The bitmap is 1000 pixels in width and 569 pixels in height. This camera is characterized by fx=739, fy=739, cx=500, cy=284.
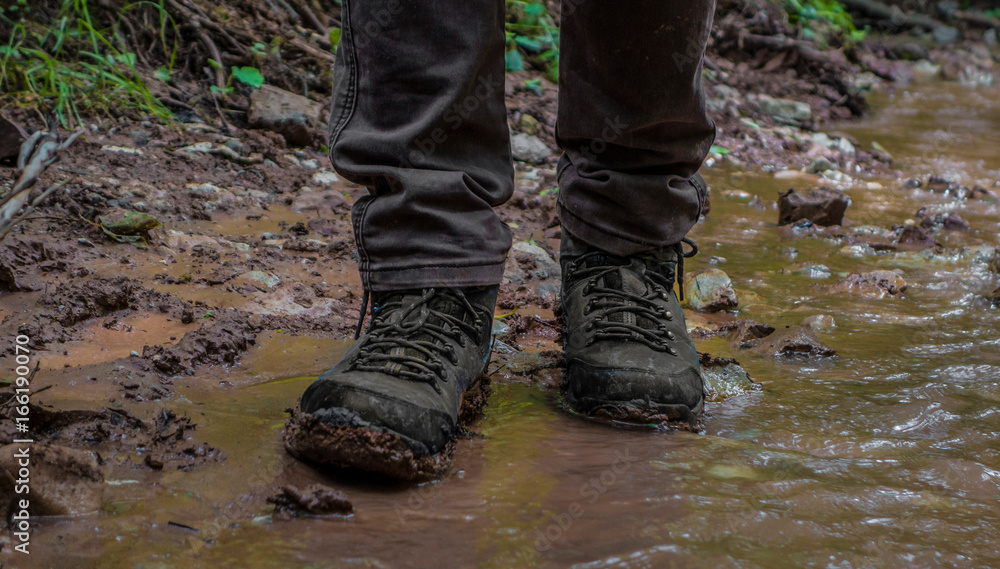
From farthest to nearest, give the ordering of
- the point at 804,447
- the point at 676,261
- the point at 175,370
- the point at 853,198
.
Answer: the point at 853,198
the point at 676,261
the point at 175,370
the point at 804,447

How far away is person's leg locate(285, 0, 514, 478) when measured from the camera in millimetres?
1323

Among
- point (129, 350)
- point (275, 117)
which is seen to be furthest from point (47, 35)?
point (129, 350)

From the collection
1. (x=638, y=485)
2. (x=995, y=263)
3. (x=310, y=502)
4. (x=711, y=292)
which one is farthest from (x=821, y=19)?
(x=310, y=502)

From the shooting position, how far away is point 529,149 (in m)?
3.70

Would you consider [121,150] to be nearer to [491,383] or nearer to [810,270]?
[491,383]

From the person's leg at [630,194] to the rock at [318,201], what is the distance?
1.28m

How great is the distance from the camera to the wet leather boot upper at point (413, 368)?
114 cm

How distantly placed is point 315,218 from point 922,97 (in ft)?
20.9

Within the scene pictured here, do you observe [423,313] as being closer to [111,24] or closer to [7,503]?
[7,503]

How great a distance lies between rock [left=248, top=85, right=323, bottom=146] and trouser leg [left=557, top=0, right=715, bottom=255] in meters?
1.90

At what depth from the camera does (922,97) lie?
6820 millimetres

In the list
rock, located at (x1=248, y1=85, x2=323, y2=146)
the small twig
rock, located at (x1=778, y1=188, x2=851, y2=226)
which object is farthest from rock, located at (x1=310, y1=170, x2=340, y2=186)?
the small twig

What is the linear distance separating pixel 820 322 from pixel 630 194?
0.80 metres

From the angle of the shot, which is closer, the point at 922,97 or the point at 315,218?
the point at 315,218
